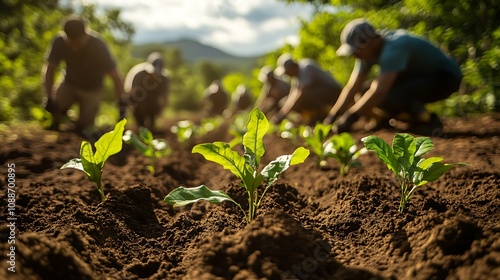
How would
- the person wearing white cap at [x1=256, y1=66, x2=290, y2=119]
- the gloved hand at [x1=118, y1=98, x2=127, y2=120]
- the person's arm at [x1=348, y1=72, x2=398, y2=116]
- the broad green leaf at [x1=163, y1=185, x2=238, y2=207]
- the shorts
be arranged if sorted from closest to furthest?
1. the broad green leaf at [x1=163, y1=185, x2=238, y2=207]
2. the person's arm at [x1=348, y1=72, x2=398, y2=116]
3. the gloved hand at [x1=118, y1=98, x2=127, y2=120]
4. the shorts
5. the person wearing white cap at [x1=256, y1=66, x2=290, y2=119]

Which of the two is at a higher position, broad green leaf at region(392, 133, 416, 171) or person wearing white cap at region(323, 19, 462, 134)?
person wearing white cap at region(323, 19, 462, 134)

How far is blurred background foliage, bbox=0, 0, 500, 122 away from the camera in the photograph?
4.54m

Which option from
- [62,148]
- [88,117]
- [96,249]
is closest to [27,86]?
[88,117]

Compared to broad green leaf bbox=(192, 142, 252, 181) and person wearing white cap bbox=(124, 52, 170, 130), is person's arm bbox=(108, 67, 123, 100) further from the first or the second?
broad green leaf bbox=(192, 142, 252, 181)

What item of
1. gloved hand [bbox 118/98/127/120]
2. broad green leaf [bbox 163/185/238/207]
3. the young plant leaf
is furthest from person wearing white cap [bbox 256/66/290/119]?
broad green leaf [bbox 163/185/238/207]

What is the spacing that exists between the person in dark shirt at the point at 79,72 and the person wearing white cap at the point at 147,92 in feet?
2.36

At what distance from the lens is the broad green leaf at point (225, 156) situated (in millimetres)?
1697

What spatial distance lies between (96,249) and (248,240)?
2.31ft

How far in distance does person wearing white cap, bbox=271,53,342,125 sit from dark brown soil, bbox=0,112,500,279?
3.43m

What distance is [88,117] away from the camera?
5.92 meters

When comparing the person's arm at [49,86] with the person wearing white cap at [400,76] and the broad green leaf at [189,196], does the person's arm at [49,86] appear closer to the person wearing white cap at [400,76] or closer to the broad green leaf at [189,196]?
the person wearing white cap at [400,76]

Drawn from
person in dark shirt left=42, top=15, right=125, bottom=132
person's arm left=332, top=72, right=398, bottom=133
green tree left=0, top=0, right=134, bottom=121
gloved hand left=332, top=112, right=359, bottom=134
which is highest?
green tree left=0, top=0, right=134, bottom=121

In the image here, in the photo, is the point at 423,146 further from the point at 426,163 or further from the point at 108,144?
the point at 108,144

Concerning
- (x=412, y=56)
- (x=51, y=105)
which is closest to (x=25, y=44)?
(x=51, y=105)
